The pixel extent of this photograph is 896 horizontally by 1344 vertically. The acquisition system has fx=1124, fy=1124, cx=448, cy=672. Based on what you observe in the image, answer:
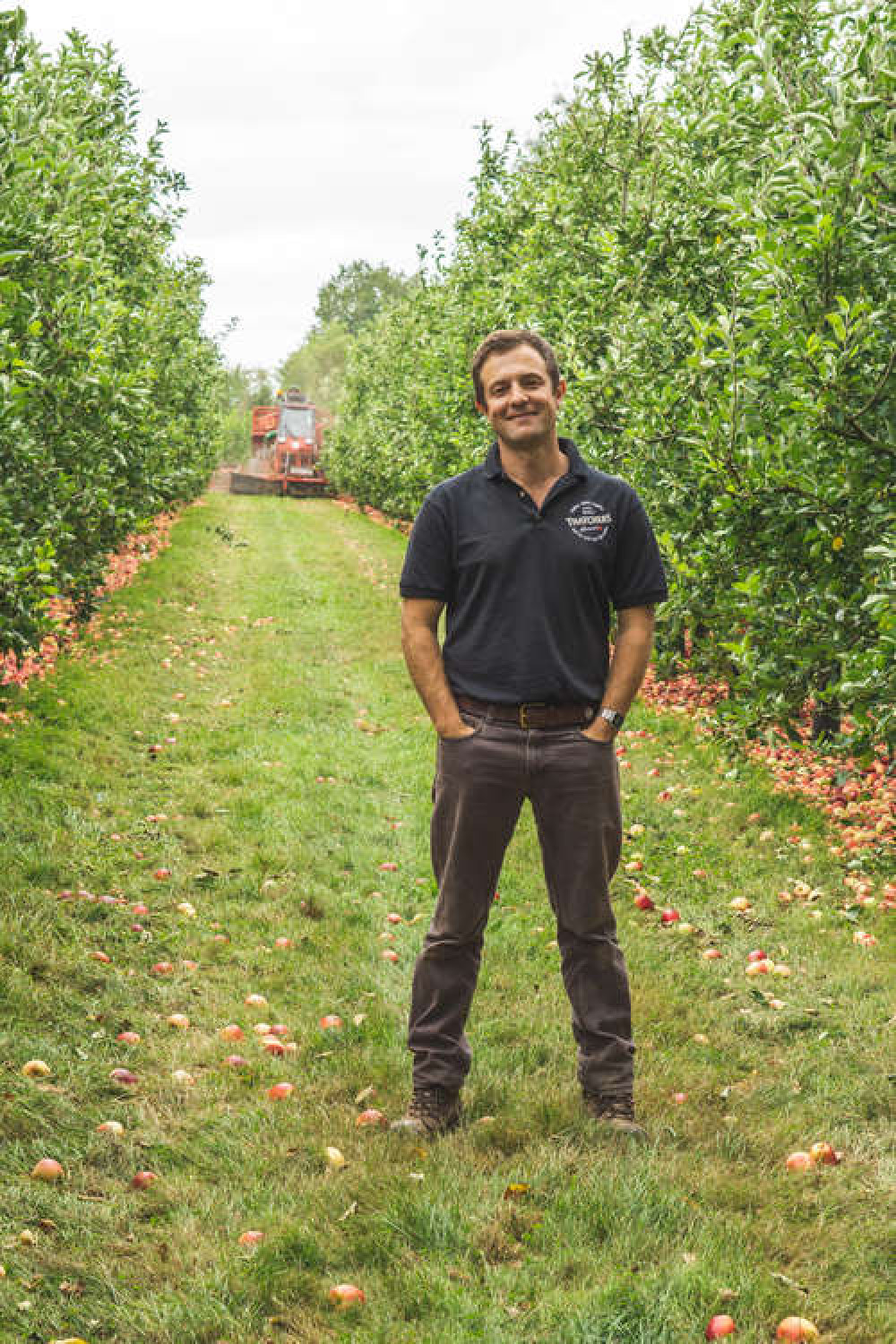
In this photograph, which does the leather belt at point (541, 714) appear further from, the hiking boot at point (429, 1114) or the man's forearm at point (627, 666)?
the hiking boot at point (429, 1114)

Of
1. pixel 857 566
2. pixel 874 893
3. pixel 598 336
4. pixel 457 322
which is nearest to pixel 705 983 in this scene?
pixel 874 893

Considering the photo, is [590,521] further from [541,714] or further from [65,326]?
[65,326]

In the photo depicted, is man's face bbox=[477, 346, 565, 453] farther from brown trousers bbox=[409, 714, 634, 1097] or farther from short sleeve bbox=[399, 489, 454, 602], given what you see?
brown trousers bbox=[409, 714, 634, 1097]

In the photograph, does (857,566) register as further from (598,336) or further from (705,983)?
(598,336)

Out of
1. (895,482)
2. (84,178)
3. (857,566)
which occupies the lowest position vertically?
(857,566)

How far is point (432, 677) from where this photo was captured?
4.02 m

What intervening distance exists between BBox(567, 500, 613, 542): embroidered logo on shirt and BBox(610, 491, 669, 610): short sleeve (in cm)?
8

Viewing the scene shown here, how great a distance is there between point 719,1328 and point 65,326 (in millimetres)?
7805

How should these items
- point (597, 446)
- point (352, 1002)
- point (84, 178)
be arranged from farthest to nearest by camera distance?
1. point (597, 446)
2. point (84, 178)
3. point (352, 1002)

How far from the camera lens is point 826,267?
5.86m

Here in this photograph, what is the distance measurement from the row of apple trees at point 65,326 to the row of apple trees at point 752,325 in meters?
4.13

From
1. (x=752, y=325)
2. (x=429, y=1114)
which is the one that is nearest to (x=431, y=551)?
(x=429, y=1114)

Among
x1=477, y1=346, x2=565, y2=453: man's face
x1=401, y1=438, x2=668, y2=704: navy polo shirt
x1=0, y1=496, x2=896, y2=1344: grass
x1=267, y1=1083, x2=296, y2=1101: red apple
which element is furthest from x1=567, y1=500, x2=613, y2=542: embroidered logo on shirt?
x1=267, y1=1083, x2=296, y2=1101: red apple

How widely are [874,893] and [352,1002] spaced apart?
3473 millimetres
